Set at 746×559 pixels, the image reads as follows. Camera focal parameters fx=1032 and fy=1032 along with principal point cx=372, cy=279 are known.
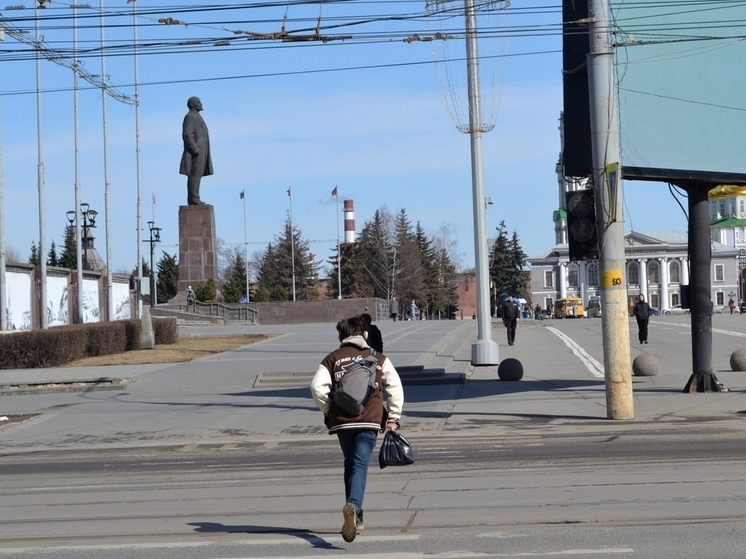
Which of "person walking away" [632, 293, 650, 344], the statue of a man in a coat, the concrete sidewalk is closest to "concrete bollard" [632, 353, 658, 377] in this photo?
the concrete sidewalk

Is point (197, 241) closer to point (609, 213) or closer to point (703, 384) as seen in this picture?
point (703, 384)

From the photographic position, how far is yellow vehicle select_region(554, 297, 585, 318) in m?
104

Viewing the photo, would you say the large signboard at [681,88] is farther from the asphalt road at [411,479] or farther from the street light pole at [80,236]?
the street light pole at [80,236]

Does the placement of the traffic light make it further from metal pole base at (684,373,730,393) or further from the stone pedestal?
the stone pedestal

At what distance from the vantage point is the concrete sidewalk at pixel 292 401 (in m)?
16.5

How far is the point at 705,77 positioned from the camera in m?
19.1

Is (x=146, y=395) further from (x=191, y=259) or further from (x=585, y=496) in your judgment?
(x=191, y=259)

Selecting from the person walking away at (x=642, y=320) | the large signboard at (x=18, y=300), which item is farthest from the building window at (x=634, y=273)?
the large signboard at (x=18, y=300)

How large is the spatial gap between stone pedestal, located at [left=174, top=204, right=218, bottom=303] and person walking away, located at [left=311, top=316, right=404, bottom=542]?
49.6 m

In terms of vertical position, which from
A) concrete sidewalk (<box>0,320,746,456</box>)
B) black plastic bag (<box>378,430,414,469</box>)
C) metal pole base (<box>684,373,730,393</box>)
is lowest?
concrete sidewalk (<box>0,320,746,456</box>)

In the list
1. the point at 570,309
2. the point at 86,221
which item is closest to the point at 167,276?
the point at 570,309

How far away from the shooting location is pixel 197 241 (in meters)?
57.0

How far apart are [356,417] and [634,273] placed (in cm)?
13544

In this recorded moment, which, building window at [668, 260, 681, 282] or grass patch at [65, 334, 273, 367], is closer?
grass patch at [65, 334, 273, 367]
